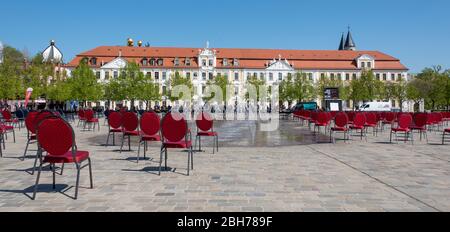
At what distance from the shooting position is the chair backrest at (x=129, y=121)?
10605 mm

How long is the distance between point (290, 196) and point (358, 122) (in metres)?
10.4

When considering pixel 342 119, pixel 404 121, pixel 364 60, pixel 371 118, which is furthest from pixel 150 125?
pixel 364 60

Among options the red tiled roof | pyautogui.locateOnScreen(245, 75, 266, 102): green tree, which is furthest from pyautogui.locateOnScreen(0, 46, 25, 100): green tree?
pyautogui.locateOnScreen(245, 75, 266, 102): green tree

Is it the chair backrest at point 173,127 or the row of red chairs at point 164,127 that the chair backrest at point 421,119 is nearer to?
the row of red chairs at point 164,127

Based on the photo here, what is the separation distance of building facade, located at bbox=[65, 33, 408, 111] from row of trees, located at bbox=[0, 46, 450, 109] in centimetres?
458

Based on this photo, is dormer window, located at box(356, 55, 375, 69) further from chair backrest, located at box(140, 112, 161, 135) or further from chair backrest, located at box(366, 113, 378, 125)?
chair backrest, located at box(140, 112, 161, 135)

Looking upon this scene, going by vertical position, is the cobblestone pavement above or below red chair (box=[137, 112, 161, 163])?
below

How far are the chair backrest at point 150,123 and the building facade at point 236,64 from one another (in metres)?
79.1

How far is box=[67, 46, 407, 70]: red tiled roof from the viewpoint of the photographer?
9006cm

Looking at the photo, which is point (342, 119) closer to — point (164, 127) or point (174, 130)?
point (174, 130)

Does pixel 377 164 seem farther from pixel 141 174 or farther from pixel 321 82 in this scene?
pixel 321 82

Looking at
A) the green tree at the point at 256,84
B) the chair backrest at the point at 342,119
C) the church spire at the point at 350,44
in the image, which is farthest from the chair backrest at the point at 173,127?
the church spire at the point at 350,44

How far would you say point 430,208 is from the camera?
16.4 feet

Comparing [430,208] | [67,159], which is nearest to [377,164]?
[430,208]
